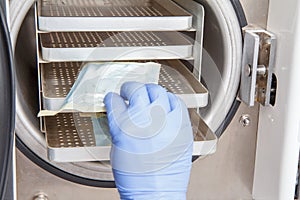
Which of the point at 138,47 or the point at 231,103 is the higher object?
the point at 138,47

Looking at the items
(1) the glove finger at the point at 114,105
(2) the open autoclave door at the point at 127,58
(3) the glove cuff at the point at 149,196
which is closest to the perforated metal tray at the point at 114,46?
(2) the open autoclave door at the point at 127,58

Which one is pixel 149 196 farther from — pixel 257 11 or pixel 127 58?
pixel 257 11

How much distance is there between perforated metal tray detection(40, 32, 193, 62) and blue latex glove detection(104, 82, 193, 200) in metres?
0.16

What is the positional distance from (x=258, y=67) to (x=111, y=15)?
53 cm

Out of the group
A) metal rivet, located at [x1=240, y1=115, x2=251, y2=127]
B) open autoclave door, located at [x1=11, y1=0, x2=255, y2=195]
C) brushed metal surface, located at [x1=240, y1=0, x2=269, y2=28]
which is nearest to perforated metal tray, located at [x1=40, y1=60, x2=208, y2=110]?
open autoclave door, located at [x1=11, y1=0, x2=255, y2=195]

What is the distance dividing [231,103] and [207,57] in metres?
0.18

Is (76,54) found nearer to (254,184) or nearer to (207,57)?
(207,57)

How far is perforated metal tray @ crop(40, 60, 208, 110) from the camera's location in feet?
4.56

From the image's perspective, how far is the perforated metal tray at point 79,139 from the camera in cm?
130

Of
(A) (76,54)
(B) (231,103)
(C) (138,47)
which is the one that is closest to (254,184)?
(B) (231,103)

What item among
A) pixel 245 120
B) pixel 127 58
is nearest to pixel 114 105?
pixel 127 58

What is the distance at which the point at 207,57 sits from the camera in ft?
4.98

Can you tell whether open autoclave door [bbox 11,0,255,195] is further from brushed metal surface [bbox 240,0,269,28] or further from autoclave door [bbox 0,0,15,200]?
autoclave door [bbox 0,0,15,200]

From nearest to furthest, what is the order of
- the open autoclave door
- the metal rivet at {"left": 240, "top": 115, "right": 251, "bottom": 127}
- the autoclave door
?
the autoclave door → the open autoclave door → the metal rivet at {"left": 240, "top": 115, "right": 251, "bottom": 127}
